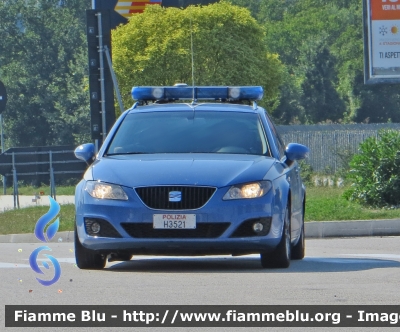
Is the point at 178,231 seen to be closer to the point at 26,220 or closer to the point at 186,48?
the point at 26,220

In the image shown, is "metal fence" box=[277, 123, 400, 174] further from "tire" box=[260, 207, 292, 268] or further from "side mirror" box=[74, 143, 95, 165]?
"tire" box=[260, 207, 292, 268]

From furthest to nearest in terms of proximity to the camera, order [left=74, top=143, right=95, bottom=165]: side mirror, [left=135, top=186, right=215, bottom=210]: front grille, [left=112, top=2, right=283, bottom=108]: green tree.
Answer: [left=112, top=2, right=283, bottom=108]: green tree, [left=74, top=143, right=95, bottom=165]: side mirror, [left=135, top=186, right=215, bottom=210]: front grille

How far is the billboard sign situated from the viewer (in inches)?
1166

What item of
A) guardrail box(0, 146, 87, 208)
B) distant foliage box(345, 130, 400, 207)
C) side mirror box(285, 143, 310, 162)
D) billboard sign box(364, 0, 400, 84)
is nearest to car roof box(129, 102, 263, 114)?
side mirror box(285, 143, 310, 162)

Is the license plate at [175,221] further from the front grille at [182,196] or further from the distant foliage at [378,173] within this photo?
the distant foliage at [378,173]

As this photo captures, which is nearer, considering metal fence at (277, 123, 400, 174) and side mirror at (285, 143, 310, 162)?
side mirror at (285, 143, 310, 162)

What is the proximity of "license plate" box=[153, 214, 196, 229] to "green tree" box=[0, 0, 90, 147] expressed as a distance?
65299mm

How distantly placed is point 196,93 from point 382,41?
60.9 ft

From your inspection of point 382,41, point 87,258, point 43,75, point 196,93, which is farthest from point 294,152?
point 43,75

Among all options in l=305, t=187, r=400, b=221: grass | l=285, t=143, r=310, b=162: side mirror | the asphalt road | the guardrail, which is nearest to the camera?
the asphalt road

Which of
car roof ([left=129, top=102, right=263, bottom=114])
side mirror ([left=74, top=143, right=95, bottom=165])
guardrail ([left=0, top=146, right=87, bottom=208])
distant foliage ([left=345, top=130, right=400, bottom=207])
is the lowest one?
guardrail ([left=0, top=146, right=87, bottom=208])

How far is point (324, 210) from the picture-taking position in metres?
19.1

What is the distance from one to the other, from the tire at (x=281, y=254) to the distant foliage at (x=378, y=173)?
925 cm

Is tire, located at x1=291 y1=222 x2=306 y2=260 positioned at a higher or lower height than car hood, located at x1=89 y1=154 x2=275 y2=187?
lower
